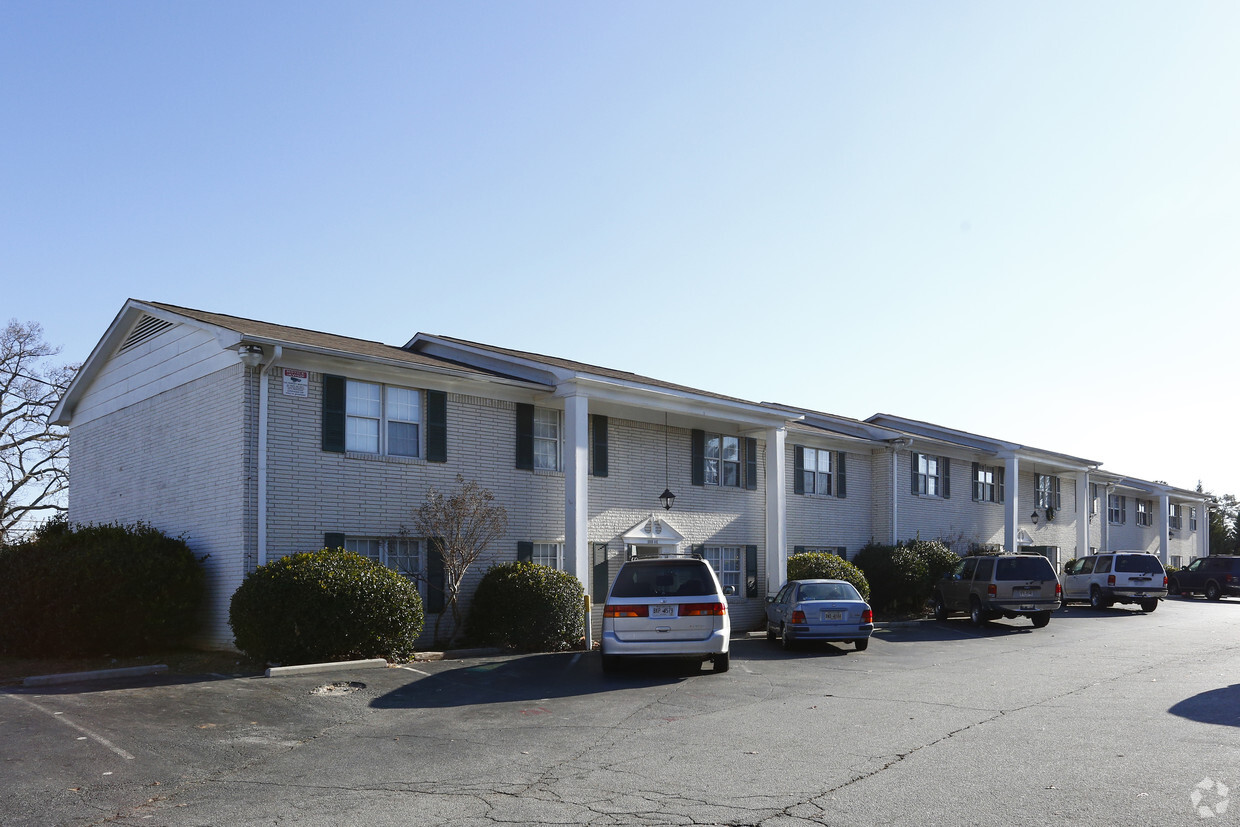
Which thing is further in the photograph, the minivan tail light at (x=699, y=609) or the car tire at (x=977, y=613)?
the car tire at (x=977, y=613)

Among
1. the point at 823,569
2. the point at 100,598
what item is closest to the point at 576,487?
the point at 100,598

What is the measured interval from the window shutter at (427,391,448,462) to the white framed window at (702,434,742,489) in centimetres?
723

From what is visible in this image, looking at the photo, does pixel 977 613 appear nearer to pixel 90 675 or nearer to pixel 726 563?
pixel 726 563

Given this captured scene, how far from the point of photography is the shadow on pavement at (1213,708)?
10453 mm

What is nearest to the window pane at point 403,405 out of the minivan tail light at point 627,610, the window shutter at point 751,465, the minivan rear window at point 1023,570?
the minivan tail light at point 627,610

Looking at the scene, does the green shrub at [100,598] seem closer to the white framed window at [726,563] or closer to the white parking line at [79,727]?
the white parking line at [79,727]

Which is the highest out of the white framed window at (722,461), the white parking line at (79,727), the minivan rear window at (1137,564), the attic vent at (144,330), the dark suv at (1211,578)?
the attic vent at (144,330)

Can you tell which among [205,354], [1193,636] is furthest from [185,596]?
[1193,636]

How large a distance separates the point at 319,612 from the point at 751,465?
13039 millimetres

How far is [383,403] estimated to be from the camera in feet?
57.8

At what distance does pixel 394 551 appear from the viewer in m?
17.6

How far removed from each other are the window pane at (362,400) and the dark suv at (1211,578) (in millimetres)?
31946

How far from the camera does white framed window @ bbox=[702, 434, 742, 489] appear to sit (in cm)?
2370

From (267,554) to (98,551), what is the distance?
2.54 meters
